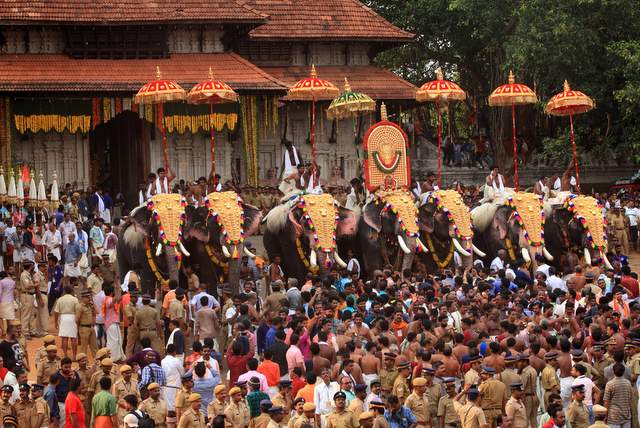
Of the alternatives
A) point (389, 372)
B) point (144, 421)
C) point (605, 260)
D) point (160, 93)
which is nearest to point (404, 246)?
point (605, 260)

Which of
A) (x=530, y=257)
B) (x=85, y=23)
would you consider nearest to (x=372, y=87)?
(x=85, y=23)

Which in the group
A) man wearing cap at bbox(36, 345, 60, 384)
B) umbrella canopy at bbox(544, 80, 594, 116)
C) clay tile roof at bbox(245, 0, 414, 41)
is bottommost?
man wearing cap at bbox(36, 345, 60, 384)

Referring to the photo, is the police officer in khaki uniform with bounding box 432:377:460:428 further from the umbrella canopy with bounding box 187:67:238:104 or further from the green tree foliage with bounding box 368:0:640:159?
the green tree foliage with bounding box 368:0:640:159

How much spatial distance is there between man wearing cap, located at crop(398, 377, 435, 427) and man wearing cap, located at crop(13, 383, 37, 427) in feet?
12.6

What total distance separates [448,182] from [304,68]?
5232 millimetres

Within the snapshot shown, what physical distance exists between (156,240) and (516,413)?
1115 centimetres

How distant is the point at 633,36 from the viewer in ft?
124

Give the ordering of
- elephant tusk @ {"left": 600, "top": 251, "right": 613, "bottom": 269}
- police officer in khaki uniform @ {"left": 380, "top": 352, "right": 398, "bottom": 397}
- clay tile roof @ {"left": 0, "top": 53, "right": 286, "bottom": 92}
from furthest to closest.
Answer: clay tile roof @ {"left": 0, "top": 53, "right": 286, "bottom": 92} → elephant tusk @ {"left": 600, "top": 251, "right": 613, "bottom": 269} → police officer in khaki uniform @ {"left": 380, "top": 352, "right": 398, "bottom": 397}

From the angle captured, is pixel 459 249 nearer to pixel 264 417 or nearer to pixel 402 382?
pixel 402 382

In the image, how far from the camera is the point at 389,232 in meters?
27.7

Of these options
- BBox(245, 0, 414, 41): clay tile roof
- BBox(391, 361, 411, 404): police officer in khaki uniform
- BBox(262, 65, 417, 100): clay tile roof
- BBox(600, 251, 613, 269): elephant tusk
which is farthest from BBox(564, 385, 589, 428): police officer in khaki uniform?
BBox(245, 0, 414, 41): clay tile roof

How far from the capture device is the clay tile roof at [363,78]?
123 feet

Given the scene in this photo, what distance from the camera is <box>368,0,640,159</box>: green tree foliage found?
1455 inches

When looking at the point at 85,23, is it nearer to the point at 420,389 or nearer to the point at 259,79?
the point at 259,79
